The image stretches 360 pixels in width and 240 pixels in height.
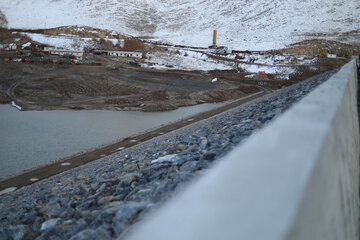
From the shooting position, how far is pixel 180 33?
209 ft

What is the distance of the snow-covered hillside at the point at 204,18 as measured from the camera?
1946 inches

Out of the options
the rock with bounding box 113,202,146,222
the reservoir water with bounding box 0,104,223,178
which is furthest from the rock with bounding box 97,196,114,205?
the reservoir water with bounding box 0,104,223,178

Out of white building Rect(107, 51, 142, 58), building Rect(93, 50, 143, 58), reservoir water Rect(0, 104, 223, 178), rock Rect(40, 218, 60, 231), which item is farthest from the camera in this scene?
white building Rect(107, 51, 142, 58)

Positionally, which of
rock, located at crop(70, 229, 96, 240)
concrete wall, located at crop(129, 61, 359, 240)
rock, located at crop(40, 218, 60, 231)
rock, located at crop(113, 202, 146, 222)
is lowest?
rock, located at crop(40, 218, 60, 231)

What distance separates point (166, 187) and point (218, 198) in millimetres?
1679

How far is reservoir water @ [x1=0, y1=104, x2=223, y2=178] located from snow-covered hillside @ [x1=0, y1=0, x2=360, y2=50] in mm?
36159

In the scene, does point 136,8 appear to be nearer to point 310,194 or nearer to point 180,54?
point 180,54

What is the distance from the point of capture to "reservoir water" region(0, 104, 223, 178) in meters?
10.2

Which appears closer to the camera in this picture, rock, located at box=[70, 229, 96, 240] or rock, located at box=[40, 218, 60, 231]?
rock, located at box=[70, 229, 96, 240]

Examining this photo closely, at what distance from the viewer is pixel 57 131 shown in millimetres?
13633

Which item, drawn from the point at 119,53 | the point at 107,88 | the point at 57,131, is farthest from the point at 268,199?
the point at 119,53

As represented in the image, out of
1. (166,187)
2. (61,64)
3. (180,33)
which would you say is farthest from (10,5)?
(166,187)

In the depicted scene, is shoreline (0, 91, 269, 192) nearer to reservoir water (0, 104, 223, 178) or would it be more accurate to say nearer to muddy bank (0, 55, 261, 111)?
reservoir water (0, 104, 223, 178)

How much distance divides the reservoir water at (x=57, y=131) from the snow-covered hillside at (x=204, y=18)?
A: 119ft
